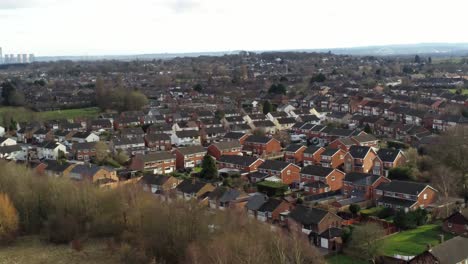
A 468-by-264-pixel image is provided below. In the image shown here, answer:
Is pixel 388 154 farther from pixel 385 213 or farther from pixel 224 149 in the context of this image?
pixel 224 149

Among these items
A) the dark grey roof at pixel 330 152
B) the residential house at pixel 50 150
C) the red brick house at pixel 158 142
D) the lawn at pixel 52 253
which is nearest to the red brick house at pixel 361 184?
the dark grey roof at pixel 330 152

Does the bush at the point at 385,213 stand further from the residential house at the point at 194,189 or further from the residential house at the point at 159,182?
the residential house at the point at 159,182

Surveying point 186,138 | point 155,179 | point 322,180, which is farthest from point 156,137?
point 322,180

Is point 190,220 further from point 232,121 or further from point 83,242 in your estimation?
point 232,121

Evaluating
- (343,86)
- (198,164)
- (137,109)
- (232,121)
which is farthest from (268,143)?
(343,86)

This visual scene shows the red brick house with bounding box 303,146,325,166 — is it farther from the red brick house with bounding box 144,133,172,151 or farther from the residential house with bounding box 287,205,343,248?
the red brick house with bounding box 144,133,172,151
